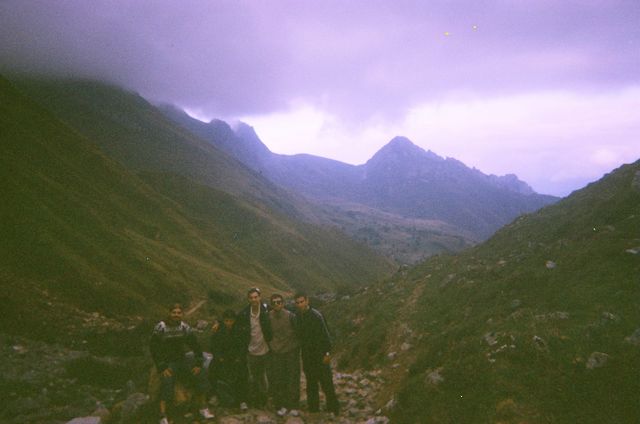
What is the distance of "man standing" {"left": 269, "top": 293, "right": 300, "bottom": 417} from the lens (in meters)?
9.72

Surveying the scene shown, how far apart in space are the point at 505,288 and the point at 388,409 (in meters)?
7.44

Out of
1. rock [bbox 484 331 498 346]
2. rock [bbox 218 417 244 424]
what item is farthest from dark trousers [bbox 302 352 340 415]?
rock [bbox 484 331 498 346]

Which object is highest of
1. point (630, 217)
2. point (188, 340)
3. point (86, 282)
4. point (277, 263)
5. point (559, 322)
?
point (630, 217)

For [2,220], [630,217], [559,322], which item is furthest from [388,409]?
[2,220]

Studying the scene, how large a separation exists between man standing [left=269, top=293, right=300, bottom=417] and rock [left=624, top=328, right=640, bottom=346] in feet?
24.5

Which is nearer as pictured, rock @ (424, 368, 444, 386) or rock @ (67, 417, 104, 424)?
rock @ (67, 417, 104, 424)

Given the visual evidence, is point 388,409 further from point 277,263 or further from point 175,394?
point 277,263

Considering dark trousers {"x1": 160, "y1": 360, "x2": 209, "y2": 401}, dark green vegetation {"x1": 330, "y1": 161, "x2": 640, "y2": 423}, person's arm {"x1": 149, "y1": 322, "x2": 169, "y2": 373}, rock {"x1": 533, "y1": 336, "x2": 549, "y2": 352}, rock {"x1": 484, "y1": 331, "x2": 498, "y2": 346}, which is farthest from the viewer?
rock {"x1": 484, "y1": 331, "x2": 498, "y2": 346}

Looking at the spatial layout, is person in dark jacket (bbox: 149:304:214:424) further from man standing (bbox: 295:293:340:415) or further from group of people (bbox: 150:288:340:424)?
man standing (bbox: 295:293:340:415)

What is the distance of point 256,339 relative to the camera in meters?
9.70

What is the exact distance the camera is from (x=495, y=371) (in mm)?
9477

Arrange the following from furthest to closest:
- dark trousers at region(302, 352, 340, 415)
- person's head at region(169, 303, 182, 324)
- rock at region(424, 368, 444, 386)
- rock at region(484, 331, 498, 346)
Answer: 1. rock at region(484, 331, 498, 346)
2. rock at region(424, 368, 444, 386)
3. dark trousers at region(302, 352, 340, 415)
4. person's head at region(169, 303, 182, 324)

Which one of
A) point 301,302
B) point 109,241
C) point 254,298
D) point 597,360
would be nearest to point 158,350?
point 254,298

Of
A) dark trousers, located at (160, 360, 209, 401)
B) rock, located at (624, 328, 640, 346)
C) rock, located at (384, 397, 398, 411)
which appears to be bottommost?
rock, located at (384, 397, 398, 411)
